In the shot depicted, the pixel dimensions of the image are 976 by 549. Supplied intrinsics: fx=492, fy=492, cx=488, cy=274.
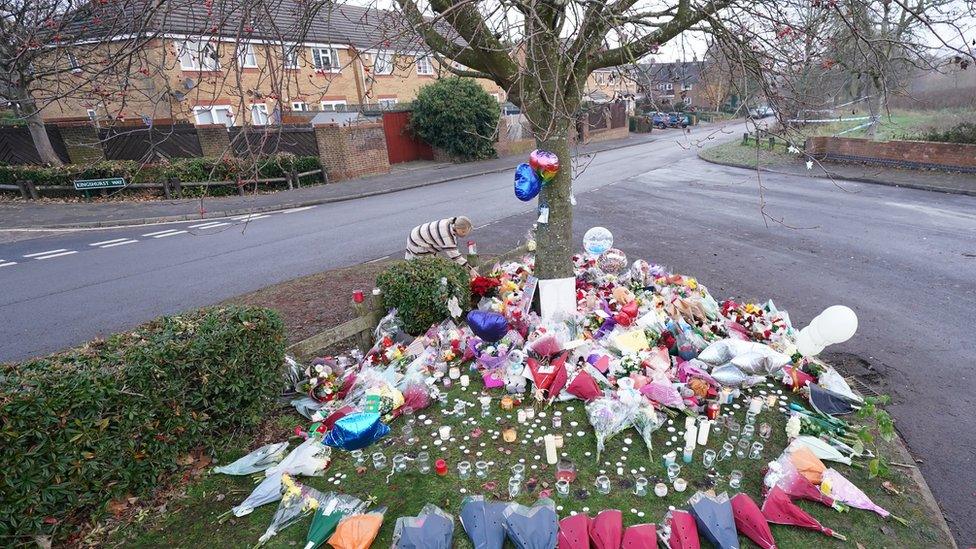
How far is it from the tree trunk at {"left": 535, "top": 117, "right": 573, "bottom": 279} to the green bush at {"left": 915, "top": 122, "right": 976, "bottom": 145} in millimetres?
15787

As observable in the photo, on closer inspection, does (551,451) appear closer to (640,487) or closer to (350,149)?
(640,487)

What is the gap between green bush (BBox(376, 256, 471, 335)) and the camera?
493 cm

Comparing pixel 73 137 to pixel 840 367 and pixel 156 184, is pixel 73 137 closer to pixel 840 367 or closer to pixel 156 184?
pixel 156 184

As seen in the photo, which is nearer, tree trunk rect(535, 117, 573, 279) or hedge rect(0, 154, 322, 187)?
tree trunk rect(535, 117, 573, 279)

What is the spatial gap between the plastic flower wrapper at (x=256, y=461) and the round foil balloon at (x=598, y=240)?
420 centimetres

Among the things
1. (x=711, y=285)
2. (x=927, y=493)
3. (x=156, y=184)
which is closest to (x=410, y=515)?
(x=927, y=493)

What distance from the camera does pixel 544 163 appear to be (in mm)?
4840

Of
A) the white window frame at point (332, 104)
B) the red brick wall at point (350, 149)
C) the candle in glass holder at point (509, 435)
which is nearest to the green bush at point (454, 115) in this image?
the red brick wall at point (350, 149)

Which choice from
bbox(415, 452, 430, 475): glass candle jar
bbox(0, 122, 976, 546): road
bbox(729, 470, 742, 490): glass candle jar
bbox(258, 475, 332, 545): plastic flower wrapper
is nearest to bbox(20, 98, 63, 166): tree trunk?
bbox(0, 122, 976, 546): road

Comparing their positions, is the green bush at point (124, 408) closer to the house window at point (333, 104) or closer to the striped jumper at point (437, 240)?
the striped jumper at point (437, 240)

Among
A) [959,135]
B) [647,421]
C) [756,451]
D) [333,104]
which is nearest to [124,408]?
[647,421]

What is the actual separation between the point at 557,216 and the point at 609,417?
90.4 inches

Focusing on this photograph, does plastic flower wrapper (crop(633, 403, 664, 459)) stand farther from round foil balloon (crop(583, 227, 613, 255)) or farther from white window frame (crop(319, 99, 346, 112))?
white window frame (crop(319, 99, 346, 112))

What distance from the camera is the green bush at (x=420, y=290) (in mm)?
4930
